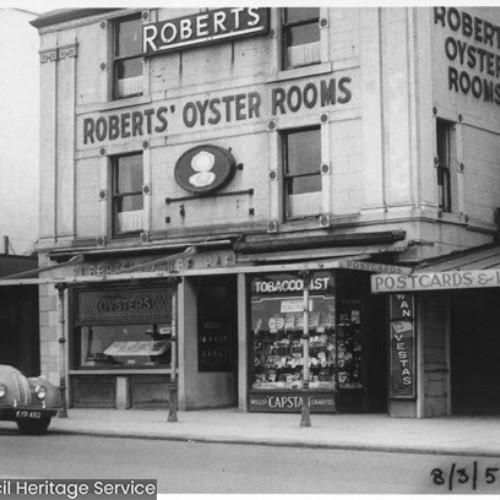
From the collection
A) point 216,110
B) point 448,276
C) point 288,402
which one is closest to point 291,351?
point 288,402

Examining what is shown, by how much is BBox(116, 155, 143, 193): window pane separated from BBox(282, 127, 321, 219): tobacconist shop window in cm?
408

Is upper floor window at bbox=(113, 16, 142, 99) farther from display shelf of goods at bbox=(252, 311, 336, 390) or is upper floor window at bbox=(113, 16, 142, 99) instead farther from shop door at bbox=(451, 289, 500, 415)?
shop door at bbox=(451, 289, 500, 415)

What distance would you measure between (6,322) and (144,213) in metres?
6.24

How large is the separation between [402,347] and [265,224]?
440cm

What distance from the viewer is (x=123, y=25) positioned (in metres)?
27.9

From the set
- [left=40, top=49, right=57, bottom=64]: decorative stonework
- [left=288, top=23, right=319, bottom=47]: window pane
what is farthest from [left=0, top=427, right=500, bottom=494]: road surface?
[left=40, top=49, right=57, bottom=64]: decorative stonework

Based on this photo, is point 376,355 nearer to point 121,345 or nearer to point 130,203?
point 121,345

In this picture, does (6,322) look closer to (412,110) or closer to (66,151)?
(66,151)

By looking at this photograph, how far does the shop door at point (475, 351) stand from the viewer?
24469mm

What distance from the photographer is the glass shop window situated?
85.3 ft

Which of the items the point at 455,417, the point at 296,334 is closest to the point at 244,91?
the point at 296,334

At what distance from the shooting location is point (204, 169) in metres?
26.1

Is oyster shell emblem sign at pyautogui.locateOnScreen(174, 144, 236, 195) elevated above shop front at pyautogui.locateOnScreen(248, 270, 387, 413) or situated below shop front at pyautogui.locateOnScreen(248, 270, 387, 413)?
above

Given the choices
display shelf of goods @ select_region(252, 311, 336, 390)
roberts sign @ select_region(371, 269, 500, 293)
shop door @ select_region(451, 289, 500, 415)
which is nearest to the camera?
roberts sign @ select_region(371, 269, 500, 293)
